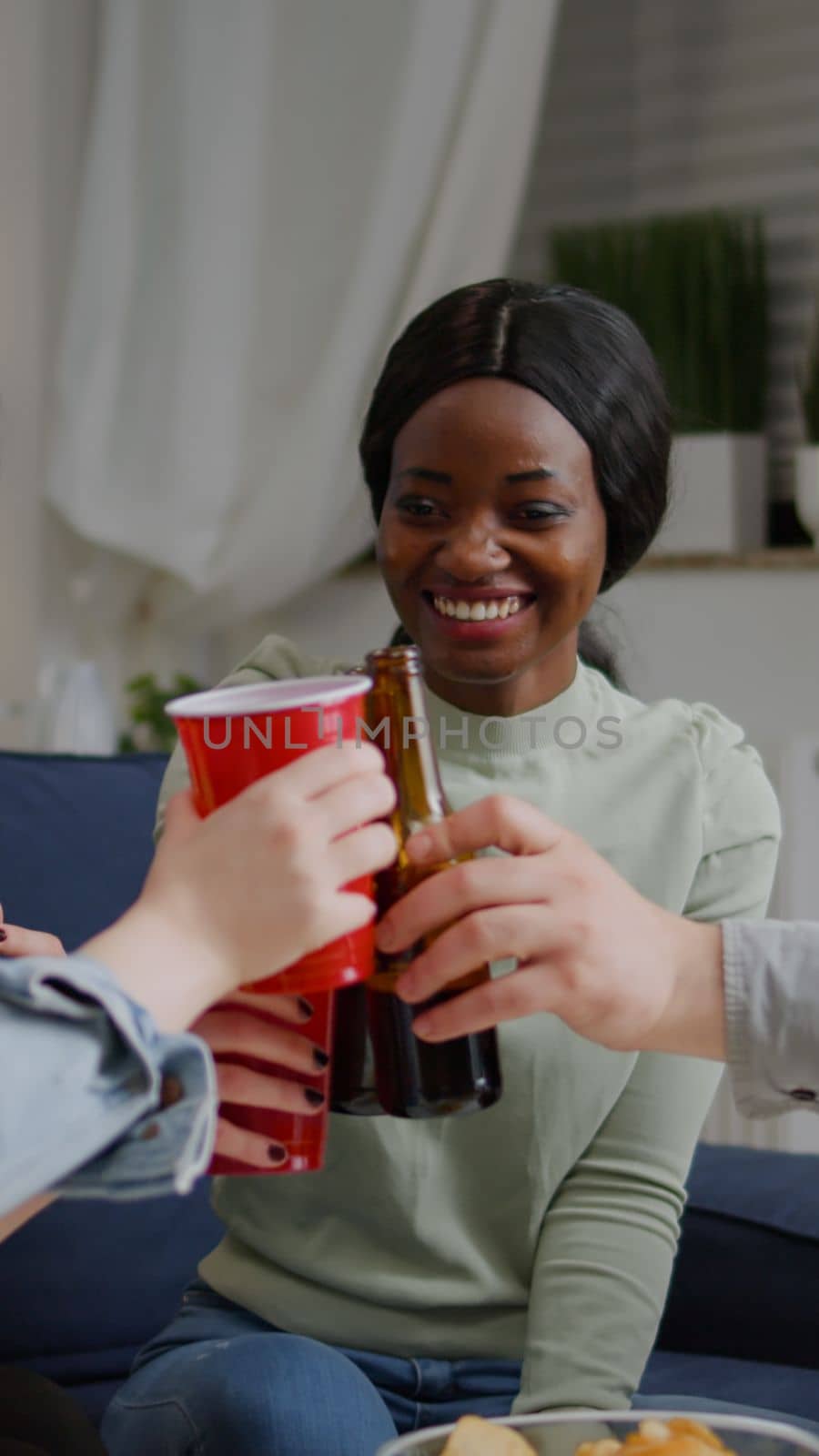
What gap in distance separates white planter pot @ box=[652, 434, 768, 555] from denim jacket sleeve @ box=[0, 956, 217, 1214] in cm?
189

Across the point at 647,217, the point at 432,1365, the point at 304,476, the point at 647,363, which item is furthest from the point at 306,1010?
the point at 647,217

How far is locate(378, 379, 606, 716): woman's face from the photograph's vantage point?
3.49 ft

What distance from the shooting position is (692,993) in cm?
80

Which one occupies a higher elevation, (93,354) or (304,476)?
(93,354)

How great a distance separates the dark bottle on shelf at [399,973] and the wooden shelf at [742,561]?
5.11ft

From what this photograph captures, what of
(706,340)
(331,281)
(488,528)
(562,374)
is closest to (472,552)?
(488,528)

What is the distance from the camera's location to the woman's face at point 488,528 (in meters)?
1.06

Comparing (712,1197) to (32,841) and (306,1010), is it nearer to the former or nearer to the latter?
(32,841)

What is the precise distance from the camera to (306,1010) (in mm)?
726

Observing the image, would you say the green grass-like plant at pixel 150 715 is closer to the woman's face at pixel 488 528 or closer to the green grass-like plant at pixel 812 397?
the green grass-like plant at pixel 812 397

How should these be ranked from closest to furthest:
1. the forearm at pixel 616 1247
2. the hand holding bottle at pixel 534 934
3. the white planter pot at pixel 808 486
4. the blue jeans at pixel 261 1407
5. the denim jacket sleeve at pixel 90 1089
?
the denim jacket sleeve at pixel 90 1089 < the hand holding bottle at pixel 534 934 < the blue jeans at pixel 261 1407 < the forearm at pixel 616 1247 < the white planter pot at pixel 808 486

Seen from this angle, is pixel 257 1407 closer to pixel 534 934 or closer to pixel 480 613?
pixel 534 934

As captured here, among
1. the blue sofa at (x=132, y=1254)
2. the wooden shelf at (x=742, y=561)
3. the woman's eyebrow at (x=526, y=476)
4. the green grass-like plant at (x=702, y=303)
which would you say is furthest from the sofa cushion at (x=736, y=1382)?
the green grass-like plant at (x=702, y=303)

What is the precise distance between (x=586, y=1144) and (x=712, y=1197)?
0.43 metres
